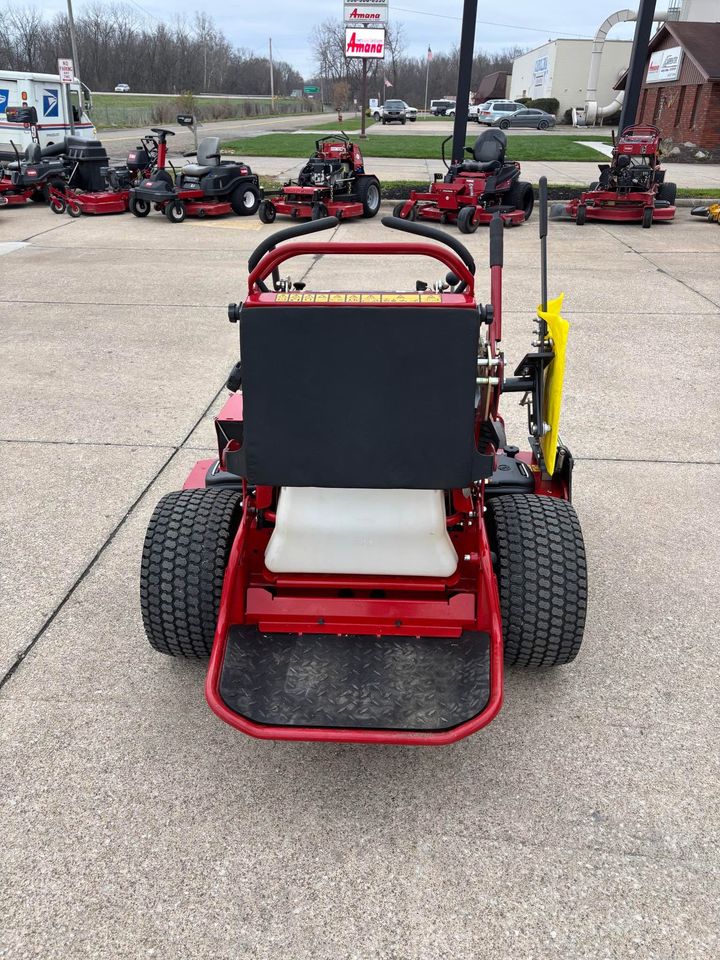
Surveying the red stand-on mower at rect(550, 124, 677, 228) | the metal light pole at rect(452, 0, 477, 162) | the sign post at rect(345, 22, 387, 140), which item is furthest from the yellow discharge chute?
the sign post at rect(345, 22, 387, 140)

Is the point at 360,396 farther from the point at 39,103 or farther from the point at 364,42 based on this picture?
the point at 364,42

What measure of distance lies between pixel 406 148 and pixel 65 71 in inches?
383

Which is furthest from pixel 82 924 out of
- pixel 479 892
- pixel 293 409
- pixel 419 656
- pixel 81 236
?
pixel 81 236

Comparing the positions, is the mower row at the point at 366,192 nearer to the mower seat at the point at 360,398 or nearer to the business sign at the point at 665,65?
the mower seat at the point at 360,398

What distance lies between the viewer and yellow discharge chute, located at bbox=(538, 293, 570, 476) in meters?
2.34

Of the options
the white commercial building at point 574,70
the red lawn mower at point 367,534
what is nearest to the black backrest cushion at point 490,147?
the red lawn mower at point 367,534

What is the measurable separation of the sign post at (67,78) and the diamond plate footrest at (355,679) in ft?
63.6

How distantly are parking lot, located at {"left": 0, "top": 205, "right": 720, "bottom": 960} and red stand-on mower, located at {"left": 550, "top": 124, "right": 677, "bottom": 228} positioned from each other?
26.5 ft

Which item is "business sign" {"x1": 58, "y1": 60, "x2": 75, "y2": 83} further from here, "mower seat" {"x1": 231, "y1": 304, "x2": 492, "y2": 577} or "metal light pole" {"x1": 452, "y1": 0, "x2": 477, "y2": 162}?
"mower seat" {"x1": 231, "y1": 304, "x2": 492, "y2": 577}

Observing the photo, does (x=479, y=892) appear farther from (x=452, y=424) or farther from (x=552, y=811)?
(x=452, y=424)

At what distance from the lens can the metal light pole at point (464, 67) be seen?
12.6 m

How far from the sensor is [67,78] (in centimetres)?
1853

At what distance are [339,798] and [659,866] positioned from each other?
817 mm

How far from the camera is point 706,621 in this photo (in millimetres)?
2820
